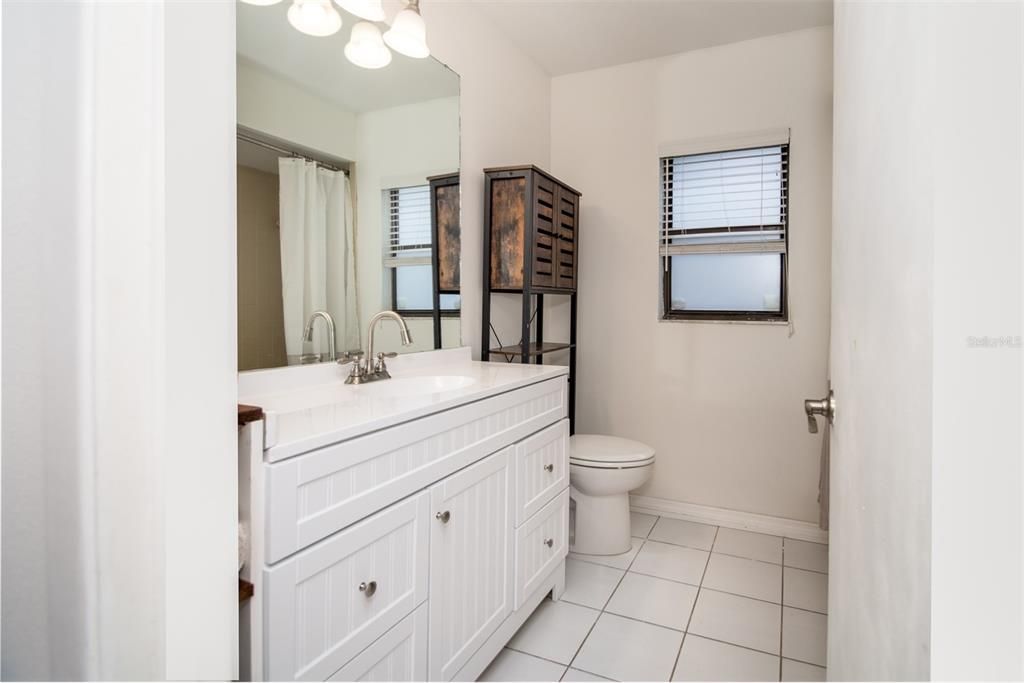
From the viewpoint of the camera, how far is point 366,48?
1.77 meters

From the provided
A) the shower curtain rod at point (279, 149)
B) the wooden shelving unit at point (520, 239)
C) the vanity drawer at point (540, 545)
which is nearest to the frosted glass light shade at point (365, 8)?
the shower curtain rod at point (279, 149)

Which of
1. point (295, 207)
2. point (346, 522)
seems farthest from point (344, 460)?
point (295, 207)

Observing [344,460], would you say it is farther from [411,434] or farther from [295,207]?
[295,207]

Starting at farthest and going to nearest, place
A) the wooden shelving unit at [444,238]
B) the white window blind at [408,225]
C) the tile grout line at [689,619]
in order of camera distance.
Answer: the wooden shelving unit at [444,238] → the white window blind at [408,225] → the tile grout line at [689,619]

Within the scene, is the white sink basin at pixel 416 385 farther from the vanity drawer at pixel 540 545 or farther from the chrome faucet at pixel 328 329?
the vanity drawer at pixel 540 545

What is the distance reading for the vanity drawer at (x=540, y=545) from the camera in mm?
1743

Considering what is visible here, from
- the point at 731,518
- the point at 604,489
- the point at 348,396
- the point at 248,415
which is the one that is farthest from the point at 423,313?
the point at 731,518

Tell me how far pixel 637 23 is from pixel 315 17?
158 centimetres

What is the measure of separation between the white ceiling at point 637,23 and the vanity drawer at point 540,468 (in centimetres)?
186

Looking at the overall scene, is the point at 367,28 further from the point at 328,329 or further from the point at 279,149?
the point at 328,329

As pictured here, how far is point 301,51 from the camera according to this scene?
1.54 metres
